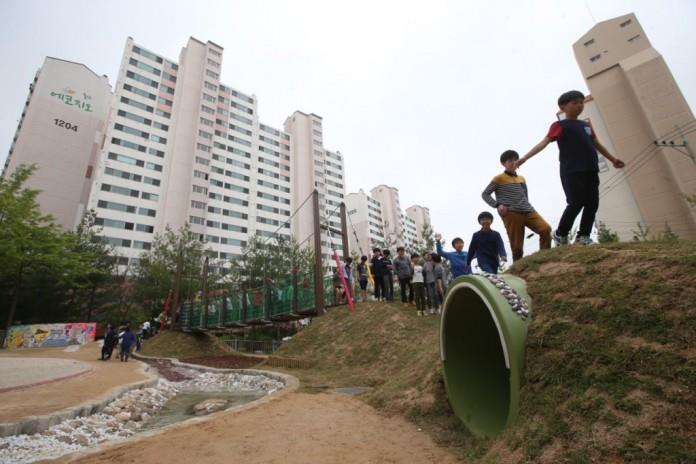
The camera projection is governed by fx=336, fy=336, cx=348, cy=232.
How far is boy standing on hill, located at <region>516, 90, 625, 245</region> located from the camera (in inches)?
140

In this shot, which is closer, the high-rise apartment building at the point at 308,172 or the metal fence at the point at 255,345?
the metal fence at the point at 255,345

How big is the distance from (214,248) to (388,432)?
1845 inches

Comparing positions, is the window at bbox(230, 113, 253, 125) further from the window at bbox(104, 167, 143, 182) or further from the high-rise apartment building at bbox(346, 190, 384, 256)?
the high-rise apartment building at bbox(346, 190, 384, 256)

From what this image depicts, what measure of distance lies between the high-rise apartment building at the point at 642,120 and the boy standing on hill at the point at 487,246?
33.8 m

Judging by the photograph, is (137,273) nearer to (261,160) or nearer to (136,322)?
(136,322)

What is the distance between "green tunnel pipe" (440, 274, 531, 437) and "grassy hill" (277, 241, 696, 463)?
214 millimetres

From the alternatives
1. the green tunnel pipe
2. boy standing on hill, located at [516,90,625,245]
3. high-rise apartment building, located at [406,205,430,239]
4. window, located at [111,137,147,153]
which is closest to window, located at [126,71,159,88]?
window, located at [111,137,147,153]

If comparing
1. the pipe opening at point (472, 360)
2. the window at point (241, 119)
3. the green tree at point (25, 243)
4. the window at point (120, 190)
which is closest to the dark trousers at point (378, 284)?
the pipe opening at point (472, 360)

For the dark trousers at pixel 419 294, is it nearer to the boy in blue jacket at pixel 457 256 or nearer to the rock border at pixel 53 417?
the boy in blue jacket at pixel 457 256

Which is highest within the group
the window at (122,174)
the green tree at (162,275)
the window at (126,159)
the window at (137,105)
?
the window at (137,105)

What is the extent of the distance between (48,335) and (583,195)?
91.2ft

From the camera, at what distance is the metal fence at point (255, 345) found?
16.7m

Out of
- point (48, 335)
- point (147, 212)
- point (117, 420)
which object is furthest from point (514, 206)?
point (147, 212)

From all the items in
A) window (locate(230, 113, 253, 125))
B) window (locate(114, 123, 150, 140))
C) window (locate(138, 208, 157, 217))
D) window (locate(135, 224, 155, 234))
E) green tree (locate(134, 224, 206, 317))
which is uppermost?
window (locate(230, 113, 253, 125))
